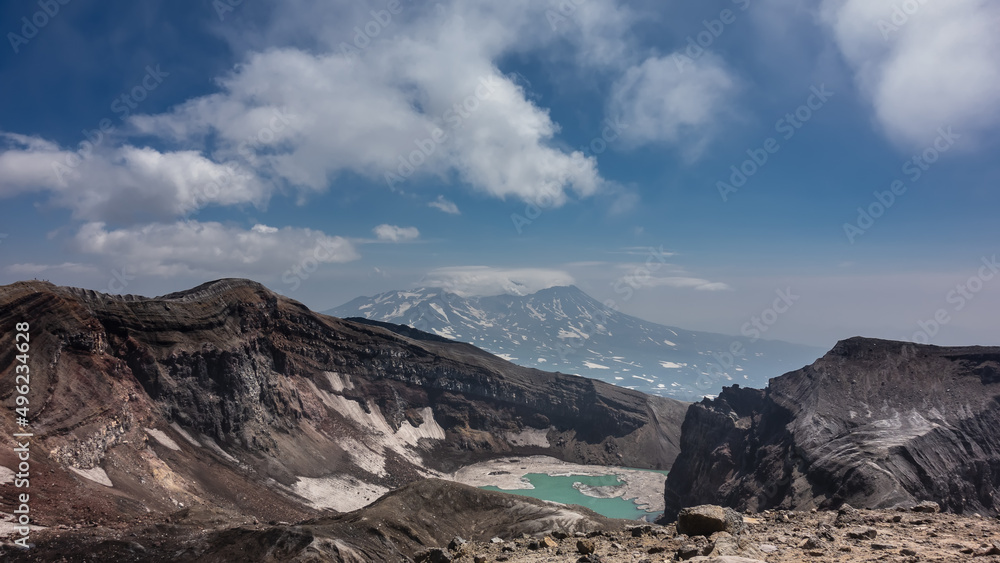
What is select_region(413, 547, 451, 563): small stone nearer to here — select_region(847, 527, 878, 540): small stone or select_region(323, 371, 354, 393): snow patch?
select_region(847, 527, 878, 540): small stone

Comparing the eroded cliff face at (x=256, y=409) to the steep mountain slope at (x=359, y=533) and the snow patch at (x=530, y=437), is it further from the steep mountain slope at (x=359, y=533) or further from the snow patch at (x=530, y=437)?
the steep mountain slope at (x=359, y=533)

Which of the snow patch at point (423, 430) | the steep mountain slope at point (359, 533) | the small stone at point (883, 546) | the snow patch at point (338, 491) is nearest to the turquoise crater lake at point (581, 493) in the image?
the snow patch at point (423, 430)

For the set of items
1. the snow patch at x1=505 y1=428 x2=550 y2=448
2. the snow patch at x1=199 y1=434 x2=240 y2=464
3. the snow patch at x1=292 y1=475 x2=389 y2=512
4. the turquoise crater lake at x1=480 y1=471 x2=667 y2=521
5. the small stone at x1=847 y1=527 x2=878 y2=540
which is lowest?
the turquoise crater lake at x1=480 y1=471 x2=667 y2=521

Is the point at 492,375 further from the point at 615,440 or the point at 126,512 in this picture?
the point at 126,512

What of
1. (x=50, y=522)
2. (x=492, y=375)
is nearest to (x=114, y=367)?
(x=50, y=522)

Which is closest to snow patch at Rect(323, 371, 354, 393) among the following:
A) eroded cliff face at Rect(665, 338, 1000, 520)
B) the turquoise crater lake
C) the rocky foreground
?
the turquoise crater lake

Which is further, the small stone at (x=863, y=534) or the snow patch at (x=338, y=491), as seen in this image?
the snow patch at (x=338, y=491)
